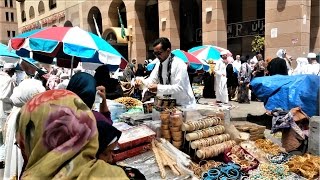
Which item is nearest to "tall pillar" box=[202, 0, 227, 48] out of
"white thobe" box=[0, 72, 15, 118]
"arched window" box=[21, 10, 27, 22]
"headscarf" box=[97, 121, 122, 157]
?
"white thobe" box=[0, 72, 15, 118]

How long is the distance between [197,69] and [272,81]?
3997 mm

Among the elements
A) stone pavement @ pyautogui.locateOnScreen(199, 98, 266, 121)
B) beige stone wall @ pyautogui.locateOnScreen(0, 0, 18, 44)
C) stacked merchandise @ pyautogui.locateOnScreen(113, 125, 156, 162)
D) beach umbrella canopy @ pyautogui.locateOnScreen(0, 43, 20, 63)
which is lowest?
stone pavement @ pyautogui.locateOnScreen(199, 98, 266, 121)

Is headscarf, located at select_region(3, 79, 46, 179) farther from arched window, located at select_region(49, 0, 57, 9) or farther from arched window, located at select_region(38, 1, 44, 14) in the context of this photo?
arched window, located at select_region(38, 1, 44, 14)

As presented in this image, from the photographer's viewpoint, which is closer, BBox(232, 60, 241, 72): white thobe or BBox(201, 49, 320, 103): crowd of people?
BBox(201, 49, 320, 103): crowd of people

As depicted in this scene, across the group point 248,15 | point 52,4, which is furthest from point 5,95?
point 52,4

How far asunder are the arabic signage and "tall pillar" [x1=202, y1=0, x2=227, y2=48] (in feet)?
5.56

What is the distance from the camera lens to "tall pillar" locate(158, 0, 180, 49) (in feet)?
68.8

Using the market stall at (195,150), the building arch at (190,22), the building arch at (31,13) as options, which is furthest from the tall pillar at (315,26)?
the building arch at (31,13)

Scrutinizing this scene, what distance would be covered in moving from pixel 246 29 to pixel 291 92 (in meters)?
13.2

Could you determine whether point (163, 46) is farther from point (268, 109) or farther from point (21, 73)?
point (21, 73)

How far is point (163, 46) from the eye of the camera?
4848mm

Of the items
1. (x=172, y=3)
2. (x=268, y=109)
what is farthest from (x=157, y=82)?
(x=172, y=3)

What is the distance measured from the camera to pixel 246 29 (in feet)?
63.9

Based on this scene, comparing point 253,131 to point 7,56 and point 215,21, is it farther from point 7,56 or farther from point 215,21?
point 215,21
